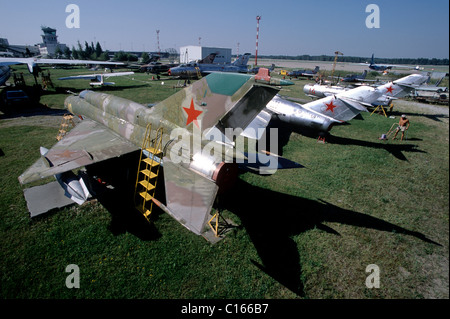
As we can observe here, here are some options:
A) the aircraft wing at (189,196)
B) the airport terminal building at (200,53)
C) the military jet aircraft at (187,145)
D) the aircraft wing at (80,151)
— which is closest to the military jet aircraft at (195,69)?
the airport terminal building at (200,53)

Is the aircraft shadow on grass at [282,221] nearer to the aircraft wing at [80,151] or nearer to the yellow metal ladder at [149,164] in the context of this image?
the yellow metal ladder at [149,164]

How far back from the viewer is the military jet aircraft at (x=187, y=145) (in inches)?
229

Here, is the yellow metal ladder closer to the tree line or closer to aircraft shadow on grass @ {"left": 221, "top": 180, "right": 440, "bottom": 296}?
aircraft shadow on grass @ {"left": 221, "top": 180, "right": 440, "bottom": 296}

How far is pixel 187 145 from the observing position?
727 cm

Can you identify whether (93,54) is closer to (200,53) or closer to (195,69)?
(200,53)

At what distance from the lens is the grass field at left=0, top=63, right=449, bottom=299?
5715 mm

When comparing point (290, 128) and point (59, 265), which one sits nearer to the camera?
point (59, 265)

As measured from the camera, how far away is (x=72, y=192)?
7727 millimetres

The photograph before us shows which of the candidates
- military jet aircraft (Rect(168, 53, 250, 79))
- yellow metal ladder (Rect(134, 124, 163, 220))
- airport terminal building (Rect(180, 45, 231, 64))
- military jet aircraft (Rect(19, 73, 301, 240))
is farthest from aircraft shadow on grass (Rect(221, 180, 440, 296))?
airport terminal building (Rect(180, 45, 231, 64))

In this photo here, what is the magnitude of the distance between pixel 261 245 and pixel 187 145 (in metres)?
4.27

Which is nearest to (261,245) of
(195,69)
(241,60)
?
(195,69)

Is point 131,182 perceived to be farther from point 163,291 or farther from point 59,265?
point 163,291

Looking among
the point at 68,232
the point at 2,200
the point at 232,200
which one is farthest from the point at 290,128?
the point at 2,200

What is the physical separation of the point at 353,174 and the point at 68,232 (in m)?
13.3
